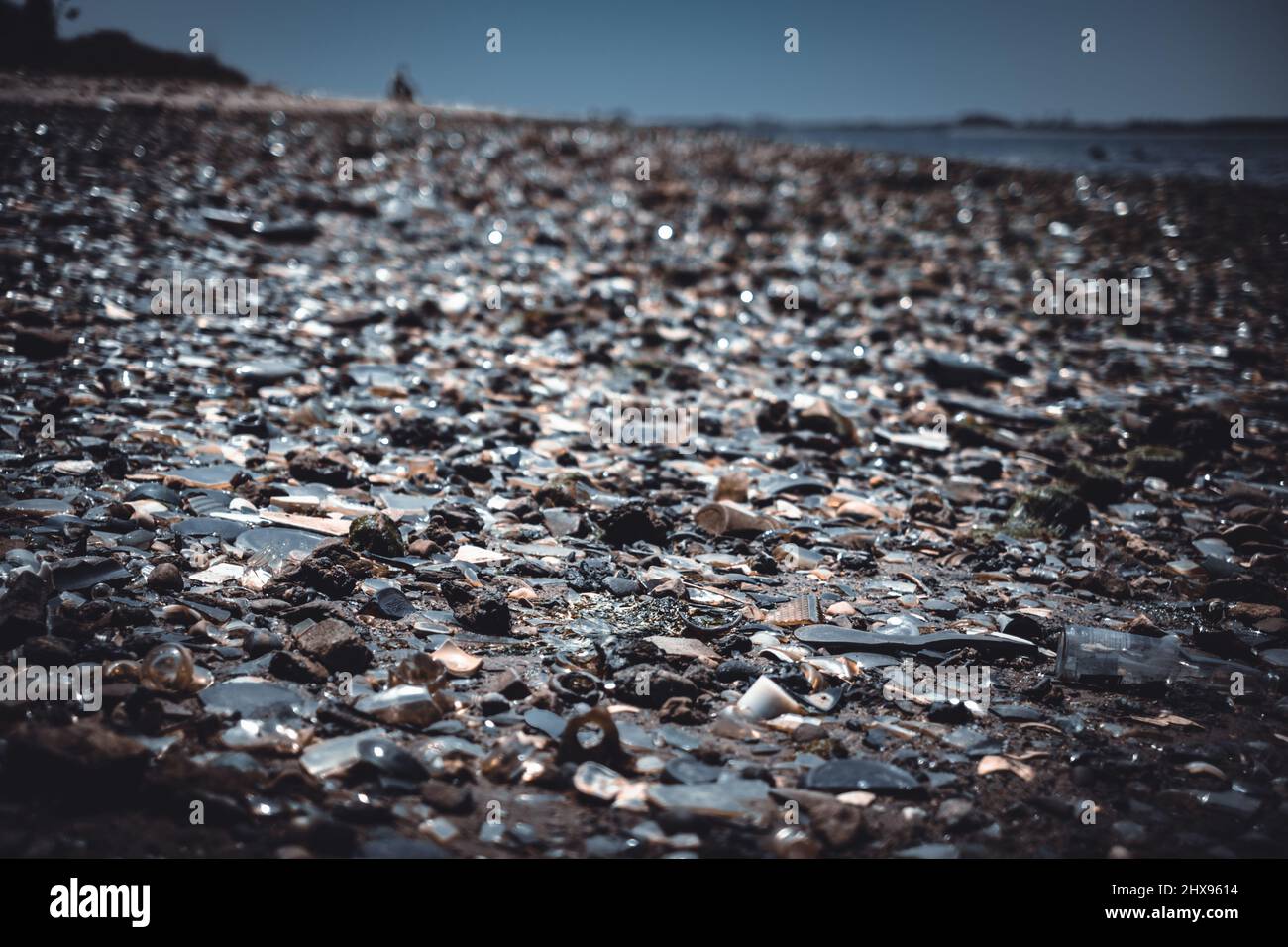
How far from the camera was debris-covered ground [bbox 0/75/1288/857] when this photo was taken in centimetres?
200

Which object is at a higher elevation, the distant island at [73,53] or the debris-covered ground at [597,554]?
the distant island at [73,53]

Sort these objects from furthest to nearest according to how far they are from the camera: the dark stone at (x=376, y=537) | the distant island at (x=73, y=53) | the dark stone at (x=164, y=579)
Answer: the distant island at (x=73, y=53) < the dark stone at (x=376, y=537) < the dark stone at (x=164, y=579)

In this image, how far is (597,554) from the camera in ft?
11.1

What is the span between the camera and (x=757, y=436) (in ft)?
16.4

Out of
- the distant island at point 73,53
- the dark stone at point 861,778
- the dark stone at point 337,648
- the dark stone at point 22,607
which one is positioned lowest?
the dark stone at point 861,778

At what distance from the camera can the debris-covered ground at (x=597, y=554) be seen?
6.56 feet

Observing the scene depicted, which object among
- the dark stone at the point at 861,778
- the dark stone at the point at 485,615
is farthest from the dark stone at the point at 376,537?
the dark stone at the point at 861,778

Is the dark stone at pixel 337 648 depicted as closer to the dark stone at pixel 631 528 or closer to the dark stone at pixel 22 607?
the dark stone at pixel 22 607

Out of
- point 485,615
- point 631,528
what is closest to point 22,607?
point 485,615

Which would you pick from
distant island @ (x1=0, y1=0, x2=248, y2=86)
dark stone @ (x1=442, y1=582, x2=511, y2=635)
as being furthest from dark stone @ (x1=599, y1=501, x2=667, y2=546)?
distant island @ (x1=0, y1=0, x2=248, y2=86)

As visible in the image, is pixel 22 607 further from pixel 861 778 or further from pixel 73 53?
pixel 73 53

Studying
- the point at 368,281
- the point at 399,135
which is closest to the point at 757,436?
the point at 368,281
